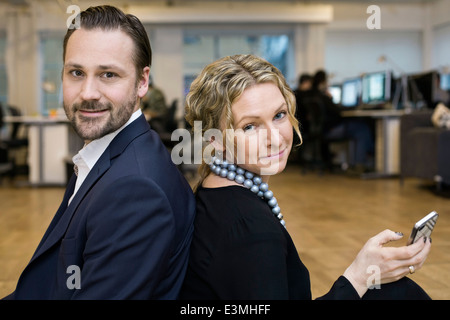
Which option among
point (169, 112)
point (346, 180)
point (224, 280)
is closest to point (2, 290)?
point (224, 280)

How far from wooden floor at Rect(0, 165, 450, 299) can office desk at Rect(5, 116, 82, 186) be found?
0.96 ft

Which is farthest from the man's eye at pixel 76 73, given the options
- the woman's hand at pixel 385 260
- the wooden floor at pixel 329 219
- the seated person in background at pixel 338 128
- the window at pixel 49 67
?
the window at pixel 49 67

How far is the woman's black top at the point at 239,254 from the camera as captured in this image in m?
0.82

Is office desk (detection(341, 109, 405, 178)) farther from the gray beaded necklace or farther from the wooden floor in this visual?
the gray beaded necklace

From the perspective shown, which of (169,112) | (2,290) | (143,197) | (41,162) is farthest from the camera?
(169,112)

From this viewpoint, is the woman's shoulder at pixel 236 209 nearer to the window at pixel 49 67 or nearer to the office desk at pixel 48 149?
the office desk at pixel 48 149

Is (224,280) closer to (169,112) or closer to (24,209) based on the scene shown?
(24,209)

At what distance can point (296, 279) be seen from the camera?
997mm

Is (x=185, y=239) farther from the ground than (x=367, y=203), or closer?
farther from the ground

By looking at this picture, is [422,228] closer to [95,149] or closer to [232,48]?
[95,149]

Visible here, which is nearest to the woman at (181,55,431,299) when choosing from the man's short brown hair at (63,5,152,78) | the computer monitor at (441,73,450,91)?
the man's short brown hair at (63,5,152,78)

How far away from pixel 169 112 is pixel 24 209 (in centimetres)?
368

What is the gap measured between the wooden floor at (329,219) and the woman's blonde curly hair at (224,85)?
4.35ft
